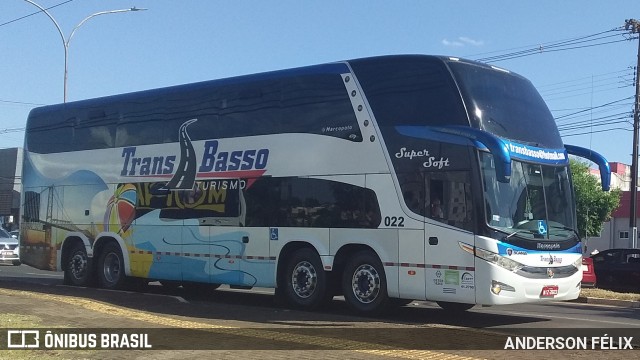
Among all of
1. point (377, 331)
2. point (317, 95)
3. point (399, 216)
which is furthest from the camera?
point (317, 95)

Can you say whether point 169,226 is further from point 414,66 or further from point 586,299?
point 586,299

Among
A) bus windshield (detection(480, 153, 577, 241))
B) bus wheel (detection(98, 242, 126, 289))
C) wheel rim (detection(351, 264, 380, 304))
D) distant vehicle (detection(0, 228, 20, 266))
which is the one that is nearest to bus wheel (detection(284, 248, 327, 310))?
wheel rim (detection(351, 264, 380, 304))

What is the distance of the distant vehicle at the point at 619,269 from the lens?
24.4 metres

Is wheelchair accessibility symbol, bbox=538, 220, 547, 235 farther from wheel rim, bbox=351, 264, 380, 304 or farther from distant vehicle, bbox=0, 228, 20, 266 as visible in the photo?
distant vehicle, bbox=0, 228, 20, 266

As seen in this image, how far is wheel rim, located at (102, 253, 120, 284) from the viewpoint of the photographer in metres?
18.3

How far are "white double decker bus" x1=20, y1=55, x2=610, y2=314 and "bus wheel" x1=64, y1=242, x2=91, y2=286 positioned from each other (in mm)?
579

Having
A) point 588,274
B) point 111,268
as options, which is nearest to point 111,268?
point 111,268

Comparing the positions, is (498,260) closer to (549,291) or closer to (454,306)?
(549,291)

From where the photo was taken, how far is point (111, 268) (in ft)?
60.4

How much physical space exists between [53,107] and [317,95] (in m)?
8.93

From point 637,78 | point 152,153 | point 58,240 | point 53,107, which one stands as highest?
point 637,78

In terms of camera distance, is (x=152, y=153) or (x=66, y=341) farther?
(x=152, y=153)

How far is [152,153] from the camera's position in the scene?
17203mm

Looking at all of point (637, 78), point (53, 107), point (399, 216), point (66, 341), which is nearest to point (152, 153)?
point (53, 107)
